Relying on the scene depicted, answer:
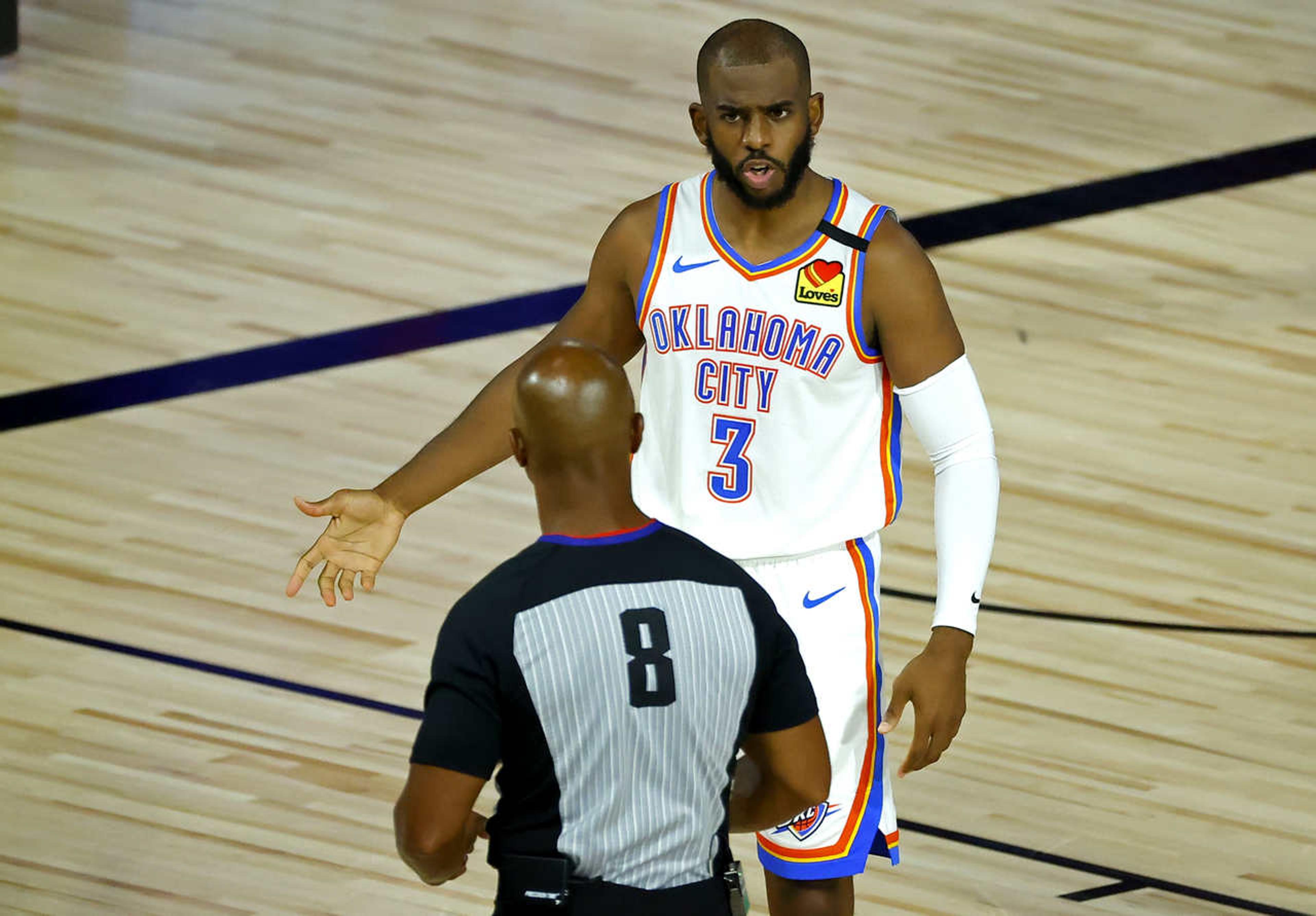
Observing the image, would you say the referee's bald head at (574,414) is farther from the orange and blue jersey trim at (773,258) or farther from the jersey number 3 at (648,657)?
the orange and blue jersey trim at (773,258)

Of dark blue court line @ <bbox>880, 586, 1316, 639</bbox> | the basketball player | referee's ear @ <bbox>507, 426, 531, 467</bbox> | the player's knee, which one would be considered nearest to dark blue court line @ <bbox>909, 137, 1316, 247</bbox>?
dark blue court line @ <bbox>880, 586, 1316, 639</bbox>

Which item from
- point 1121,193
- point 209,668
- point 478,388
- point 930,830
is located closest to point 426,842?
point 930,830

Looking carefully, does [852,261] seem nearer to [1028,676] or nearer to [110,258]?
[1028,676]

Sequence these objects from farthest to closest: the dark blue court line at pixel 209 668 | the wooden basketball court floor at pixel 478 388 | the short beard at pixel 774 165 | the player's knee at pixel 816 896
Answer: the dark blue court line at pixel 209 668 < the wooden basketball court floor at pixel 478 388 < the player's knee at pixel 816 896 < the short beard at pixel 774 165

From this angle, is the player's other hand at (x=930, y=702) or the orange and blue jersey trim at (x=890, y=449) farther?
the orange and blue jersey trim at (x=890, y=449)

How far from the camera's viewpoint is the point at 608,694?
249 cm

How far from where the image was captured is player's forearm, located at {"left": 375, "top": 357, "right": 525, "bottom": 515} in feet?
11.3

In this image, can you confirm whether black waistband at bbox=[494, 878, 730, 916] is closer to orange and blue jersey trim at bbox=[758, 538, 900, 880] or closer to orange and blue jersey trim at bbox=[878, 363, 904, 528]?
orange and blue jersey trim at bbox=[758, 538, 900, 880]

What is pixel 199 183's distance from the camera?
8.38 m

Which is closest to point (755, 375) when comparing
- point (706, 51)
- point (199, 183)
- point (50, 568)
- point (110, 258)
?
point (706, 51)

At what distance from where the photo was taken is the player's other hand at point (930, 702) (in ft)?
10.4

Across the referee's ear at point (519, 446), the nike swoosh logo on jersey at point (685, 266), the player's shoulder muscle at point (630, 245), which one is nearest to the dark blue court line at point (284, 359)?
the player's shoulder muscle at point (630, 245)

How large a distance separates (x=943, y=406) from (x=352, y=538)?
908mm

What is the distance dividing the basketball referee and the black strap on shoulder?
2.75ft
